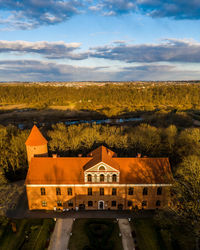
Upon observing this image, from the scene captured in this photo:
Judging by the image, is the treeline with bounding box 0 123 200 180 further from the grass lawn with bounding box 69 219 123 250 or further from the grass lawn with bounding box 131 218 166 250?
the grass lawn with bounding box 69 219 123 250

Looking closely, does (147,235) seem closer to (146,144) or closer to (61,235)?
(61,235)

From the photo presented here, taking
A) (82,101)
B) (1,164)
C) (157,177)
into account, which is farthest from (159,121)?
(82,101)

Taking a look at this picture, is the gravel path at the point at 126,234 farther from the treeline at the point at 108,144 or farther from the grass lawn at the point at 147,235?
the treeline at the point at 108,144

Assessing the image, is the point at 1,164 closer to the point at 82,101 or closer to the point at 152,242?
the point at 152,242

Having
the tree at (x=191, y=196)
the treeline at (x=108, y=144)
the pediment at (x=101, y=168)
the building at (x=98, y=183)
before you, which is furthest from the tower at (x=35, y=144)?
the tree at (x=191, y=196)

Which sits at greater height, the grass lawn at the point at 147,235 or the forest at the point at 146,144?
the forest at the point at 146,144

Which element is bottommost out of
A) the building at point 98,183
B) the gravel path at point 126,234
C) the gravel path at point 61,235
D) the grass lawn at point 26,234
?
the gravel path at point 126,234

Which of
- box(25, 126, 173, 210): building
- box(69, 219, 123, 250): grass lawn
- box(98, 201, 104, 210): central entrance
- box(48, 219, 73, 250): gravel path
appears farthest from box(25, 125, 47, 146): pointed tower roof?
box(69, 219, 123, 250): grass lawn

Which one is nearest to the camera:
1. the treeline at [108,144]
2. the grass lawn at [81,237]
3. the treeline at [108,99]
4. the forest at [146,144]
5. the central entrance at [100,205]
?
the grass lawn at [81,237]
